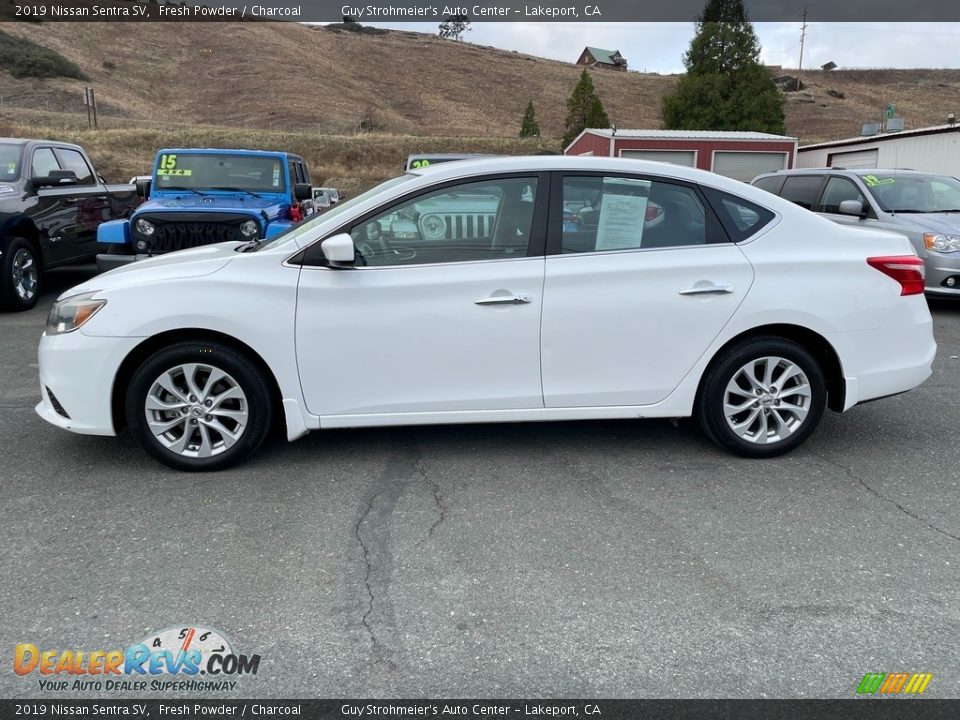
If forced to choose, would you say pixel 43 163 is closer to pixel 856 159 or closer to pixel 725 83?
pixel 856 159

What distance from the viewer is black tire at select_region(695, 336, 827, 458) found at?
4.37 m

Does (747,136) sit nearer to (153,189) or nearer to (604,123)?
(604,123)

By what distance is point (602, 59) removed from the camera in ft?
344

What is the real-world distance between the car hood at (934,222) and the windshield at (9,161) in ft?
34.4

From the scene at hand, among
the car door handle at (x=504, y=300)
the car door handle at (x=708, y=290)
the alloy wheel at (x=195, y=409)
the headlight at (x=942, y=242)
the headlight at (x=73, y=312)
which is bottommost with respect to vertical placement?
the alloy wheel at (x=195, y=409)

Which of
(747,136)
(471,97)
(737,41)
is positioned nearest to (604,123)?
(737,41)

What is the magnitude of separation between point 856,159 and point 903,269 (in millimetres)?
21609

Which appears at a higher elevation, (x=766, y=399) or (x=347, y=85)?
(x=347, y=85)

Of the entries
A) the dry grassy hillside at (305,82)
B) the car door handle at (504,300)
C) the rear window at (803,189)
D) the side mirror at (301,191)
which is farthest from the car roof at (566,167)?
the dry grassy hillside at (305,82)

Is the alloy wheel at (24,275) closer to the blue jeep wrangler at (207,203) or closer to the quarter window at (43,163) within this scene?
the blue jeep wrangler at (207,203)

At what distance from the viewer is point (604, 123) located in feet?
156

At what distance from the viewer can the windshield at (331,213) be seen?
173 inches

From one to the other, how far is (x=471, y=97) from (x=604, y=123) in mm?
32554

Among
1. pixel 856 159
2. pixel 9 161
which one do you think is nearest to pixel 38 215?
pixel 9 161
